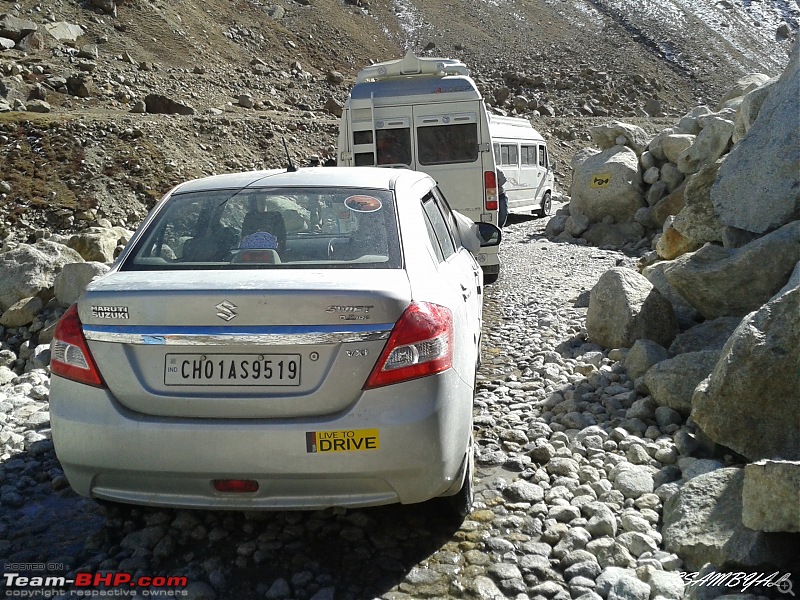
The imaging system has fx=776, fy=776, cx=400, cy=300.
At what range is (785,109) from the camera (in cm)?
654

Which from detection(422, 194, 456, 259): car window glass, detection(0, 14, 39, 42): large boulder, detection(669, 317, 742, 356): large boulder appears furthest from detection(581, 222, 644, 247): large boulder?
detection(0, 14, 39, 42): large boulder

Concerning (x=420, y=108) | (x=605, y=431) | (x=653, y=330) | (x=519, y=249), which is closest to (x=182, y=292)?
(x=605, y=431)

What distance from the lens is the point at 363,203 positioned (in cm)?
381

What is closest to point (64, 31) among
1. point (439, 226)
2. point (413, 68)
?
point (413, 68)

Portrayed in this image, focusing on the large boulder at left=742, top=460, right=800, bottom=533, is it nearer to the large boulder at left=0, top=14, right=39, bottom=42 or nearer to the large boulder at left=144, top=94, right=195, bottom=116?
the large boulder at left=144, top=94, right=195, bottom=116

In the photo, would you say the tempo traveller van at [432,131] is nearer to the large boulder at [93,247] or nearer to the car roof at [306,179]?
the large boulder at [93,247]

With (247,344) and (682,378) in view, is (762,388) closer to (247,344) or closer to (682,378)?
(682,378)

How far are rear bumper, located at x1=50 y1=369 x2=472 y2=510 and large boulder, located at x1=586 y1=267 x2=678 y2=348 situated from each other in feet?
12.1

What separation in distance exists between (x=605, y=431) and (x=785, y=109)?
138 inches

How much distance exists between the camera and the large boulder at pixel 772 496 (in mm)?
2811

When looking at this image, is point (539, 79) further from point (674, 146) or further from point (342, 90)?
point (674, 146)

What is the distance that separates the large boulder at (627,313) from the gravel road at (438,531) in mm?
1204

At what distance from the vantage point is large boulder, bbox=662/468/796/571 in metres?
2.94

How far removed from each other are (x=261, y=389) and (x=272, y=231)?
99 centimetres
